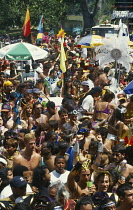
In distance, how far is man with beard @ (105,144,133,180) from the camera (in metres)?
7.38

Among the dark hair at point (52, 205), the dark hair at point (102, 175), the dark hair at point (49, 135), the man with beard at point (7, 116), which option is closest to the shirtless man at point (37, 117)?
the man with beard at point (7, 116)

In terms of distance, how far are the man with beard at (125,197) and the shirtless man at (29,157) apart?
204 centimetres

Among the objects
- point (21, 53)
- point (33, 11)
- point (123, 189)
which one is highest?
point (21, 53)

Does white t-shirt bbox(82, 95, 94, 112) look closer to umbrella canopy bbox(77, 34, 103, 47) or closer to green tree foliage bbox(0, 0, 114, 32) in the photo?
umbrella canopy bbox(77, 34, 103, 47)

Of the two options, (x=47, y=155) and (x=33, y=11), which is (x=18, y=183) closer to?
(x=47, y=155)

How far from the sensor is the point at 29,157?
7.93 meters

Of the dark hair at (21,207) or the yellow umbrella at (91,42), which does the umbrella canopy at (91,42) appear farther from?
the dark hair at (21,207)

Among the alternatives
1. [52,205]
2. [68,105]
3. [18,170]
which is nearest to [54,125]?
[68,105]

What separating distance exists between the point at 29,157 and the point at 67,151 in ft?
→ 1.98

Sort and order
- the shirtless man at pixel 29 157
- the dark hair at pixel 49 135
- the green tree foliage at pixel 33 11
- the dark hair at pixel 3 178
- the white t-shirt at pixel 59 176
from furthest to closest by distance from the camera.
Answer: the green tree foliage at pixel 33 11
the dark hair at pixel 49 135
the shirtless man at pixel 29 157
the white t-shirt at pixel 59 176
the dark hair at pixel 3 178

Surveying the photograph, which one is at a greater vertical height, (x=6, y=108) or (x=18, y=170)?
(x=18, y=170)

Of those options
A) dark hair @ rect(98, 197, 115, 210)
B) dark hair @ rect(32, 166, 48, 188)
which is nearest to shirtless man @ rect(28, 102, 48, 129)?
dark hair @ rect(32, 166, 48, 188)

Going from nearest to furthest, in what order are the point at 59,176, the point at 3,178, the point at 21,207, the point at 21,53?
the point at 21,207 → the point at 3,178 → the point at 59,176 → the point at 21,53

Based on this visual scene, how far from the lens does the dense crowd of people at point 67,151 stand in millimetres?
6160
